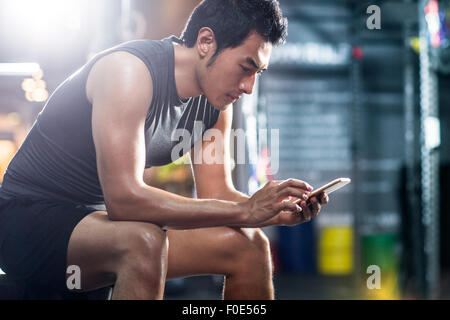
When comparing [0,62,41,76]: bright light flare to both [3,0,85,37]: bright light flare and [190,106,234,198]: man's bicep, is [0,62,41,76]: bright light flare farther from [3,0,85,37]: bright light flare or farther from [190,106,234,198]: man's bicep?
[190,106,234,198]: man's bicep

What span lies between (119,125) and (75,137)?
23 cm

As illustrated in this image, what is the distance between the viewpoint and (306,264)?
5.20 m

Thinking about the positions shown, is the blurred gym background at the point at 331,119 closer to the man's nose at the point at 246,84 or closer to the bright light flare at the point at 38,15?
the bright light flare at the point at 38,15

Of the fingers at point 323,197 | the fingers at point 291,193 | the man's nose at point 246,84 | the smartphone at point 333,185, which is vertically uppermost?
the man's nose at point 246,84

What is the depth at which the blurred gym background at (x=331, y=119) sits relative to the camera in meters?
2.32

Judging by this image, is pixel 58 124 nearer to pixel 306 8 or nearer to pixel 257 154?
pixel 257 154

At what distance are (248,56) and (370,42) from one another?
4.59m

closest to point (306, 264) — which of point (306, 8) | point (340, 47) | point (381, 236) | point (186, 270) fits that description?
point (381, 236)

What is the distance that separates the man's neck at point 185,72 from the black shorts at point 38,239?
44cm

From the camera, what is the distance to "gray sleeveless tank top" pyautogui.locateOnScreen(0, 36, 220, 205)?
Result: 4.73 ft

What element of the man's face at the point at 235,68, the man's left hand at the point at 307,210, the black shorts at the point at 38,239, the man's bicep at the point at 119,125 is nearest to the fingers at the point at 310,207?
the man's left hand at the point at 307,210

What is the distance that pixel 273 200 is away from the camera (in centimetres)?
133

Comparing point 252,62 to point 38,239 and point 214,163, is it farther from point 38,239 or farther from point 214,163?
point 38,239

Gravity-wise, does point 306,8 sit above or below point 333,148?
above
